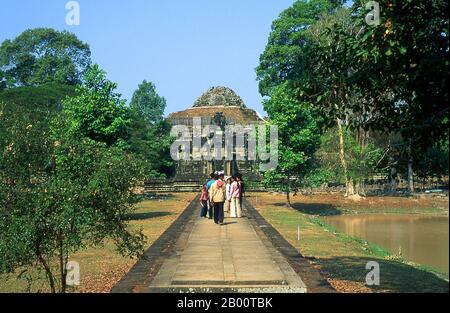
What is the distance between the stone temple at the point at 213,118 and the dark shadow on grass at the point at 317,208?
28.4ft

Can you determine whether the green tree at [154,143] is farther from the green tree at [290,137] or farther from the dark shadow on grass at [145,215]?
the dark shadow on grass at [145,215]

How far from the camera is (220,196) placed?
19.7 m

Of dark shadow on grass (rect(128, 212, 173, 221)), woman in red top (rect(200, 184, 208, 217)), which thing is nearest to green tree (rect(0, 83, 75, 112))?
dark shadow on grass (rect(128, 212, 173, 221))

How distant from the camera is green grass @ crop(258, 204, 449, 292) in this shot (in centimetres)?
1090

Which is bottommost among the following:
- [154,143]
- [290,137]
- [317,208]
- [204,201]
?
[317,208]

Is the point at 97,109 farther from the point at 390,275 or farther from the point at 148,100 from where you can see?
the point at 148,100

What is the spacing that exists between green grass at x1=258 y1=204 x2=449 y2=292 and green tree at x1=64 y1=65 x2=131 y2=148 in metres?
9.70

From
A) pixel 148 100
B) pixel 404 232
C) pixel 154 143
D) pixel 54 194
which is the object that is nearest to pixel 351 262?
pixel 54 194

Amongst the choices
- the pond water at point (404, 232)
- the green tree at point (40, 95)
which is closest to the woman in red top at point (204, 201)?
the pond water at point (404, 232)

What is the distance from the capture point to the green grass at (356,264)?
10.9 metres

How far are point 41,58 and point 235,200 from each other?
5434cm

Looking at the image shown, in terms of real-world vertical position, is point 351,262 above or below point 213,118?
below

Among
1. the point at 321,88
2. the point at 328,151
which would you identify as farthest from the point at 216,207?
the point at 328,151

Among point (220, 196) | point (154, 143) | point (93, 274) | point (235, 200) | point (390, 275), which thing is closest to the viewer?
point (390, 275)
